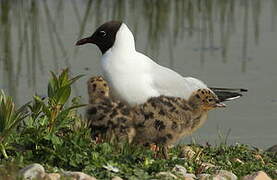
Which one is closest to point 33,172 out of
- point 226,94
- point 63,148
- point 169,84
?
point 63,148

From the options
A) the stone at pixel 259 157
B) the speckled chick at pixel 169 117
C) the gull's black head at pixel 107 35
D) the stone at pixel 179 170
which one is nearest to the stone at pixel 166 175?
the stone at pixel 179 170

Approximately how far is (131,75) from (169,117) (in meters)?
0.64

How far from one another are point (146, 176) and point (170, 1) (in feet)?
25.8

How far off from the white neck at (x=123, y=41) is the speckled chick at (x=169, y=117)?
701mm

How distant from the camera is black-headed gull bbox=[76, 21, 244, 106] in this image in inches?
335

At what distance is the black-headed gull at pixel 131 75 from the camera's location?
8516mm

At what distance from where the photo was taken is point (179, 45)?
496 inches

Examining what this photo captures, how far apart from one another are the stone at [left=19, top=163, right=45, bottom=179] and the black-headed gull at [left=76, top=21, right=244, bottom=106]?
6.46 feet

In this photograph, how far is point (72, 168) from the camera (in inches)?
275

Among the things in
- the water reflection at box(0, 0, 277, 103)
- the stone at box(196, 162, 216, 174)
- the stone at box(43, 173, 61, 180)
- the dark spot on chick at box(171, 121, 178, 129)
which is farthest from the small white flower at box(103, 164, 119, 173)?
the water reflection at box(0, 0, 277, 103)

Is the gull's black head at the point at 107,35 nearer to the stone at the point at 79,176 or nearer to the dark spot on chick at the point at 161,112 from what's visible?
the dark spot on chick at the point at 161,112

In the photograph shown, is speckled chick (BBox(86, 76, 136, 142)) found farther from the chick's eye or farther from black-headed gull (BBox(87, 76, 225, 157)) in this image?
the chick's eye

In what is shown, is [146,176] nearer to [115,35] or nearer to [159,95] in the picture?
[159,95]

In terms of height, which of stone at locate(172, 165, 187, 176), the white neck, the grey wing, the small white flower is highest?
the white neck
